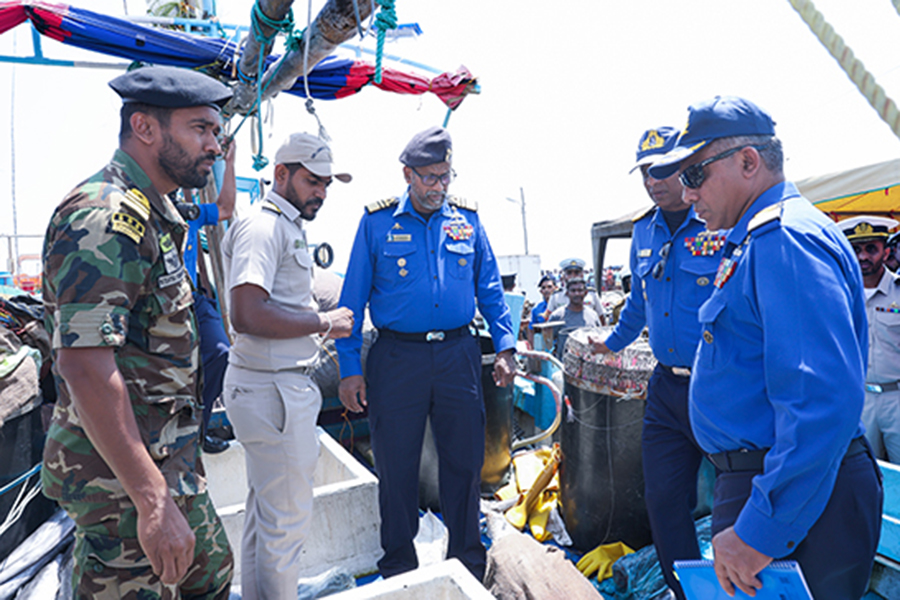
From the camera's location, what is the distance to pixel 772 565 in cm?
125

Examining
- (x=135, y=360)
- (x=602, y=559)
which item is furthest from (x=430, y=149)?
(x=602, y=559)

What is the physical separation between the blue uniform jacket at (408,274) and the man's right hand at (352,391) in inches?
1.8

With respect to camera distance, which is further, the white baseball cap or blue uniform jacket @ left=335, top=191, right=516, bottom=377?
blue uniform jacket @ left=335, top=191, right=516, bottom=377

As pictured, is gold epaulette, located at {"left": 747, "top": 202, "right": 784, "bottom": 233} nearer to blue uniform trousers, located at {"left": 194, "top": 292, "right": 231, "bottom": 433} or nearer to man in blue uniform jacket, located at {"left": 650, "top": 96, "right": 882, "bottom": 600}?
man in blue uniform jacket, located at {"left": 650, "top": 96, "right": 882, "bottom": 600}

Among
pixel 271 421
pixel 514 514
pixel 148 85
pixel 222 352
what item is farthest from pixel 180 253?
pixel 514 514

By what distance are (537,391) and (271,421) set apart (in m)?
3.67

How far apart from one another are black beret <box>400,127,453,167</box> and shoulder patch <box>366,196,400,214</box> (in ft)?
0.82

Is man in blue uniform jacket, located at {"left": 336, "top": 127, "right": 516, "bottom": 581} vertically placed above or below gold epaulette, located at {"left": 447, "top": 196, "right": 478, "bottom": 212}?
below

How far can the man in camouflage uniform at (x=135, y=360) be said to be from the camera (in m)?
1.25

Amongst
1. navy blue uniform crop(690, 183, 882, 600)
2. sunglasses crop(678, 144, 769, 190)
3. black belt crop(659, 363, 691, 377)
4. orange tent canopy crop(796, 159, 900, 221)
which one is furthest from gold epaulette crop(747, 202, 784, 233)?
orange tent canopy crop(796, 159, 900, 221)

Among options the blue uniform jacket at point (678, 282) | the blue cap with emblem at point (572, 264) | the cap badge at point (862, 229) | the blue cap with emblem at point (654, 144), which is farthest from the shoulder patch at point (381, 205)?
the blue cap with emblem at point (572, 264)

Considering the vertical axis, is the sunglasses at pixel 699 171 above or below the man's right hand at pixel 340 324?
above

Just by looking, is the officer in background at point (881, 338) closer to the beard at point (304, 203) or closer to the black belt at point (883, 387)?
the black belt at point (883, 387)

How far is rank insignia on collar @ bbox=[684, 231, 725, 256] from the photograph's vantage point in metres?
2.31
